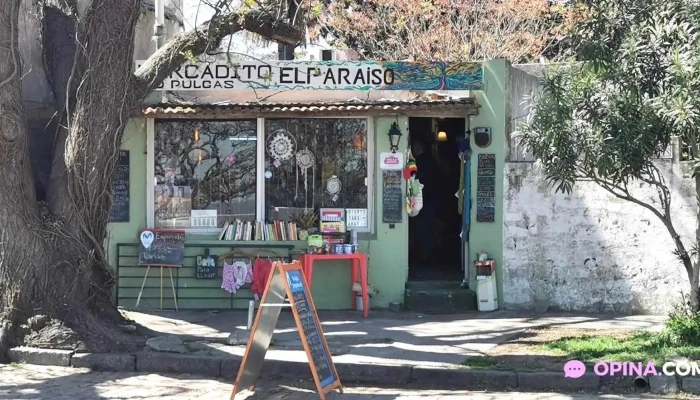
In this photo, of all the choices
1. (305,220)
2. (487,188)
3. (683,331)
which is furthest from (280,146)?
(683,331)

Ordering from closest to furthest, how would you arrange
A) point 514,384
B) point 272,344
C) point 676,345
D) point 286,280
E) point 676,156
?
point 286,280
point 514,384
point 676,345
point 272,344
point 676,156

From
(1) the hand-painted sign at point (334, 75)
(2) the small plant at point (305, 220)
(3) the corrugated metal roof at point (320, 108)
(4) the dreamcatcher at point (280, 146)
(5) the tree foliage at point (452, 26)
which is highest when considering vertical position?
(5) the tree foliage at point (452, 26)

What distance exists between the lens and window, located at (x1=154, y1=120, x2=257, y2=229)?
468 inches

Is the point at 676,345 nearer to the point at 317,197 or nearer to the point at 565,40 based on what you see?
the point at 565,40

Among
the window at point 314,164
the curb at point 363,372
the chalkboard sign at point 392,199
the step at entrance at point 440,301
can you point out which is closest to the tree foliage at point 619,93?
the curb at point 363,372

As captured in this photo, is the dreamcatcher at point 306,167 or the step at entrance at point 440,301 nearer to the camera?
the step at entrance at point 440,301

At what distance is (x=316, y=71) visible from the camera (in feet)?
36.7

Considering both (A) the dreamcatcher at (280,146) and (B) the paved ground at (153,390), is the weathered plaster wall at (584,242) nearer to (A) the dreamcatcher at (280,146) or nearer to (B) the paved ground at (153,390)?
(A) the dreamcatcher at (280,146)

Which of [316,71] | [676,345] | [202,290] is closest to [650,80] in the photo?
[676,345]

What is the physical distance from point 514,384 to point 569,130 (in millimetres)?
2516

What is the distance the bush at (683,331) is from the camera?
28.0 ft

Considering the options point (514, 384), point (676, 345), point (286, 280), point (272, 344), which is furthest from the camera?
point (272, 344)

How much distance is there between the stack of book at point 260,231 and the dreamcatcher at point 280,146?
2.89ft

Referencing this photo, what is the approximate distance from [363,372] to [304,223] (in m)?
3.85
